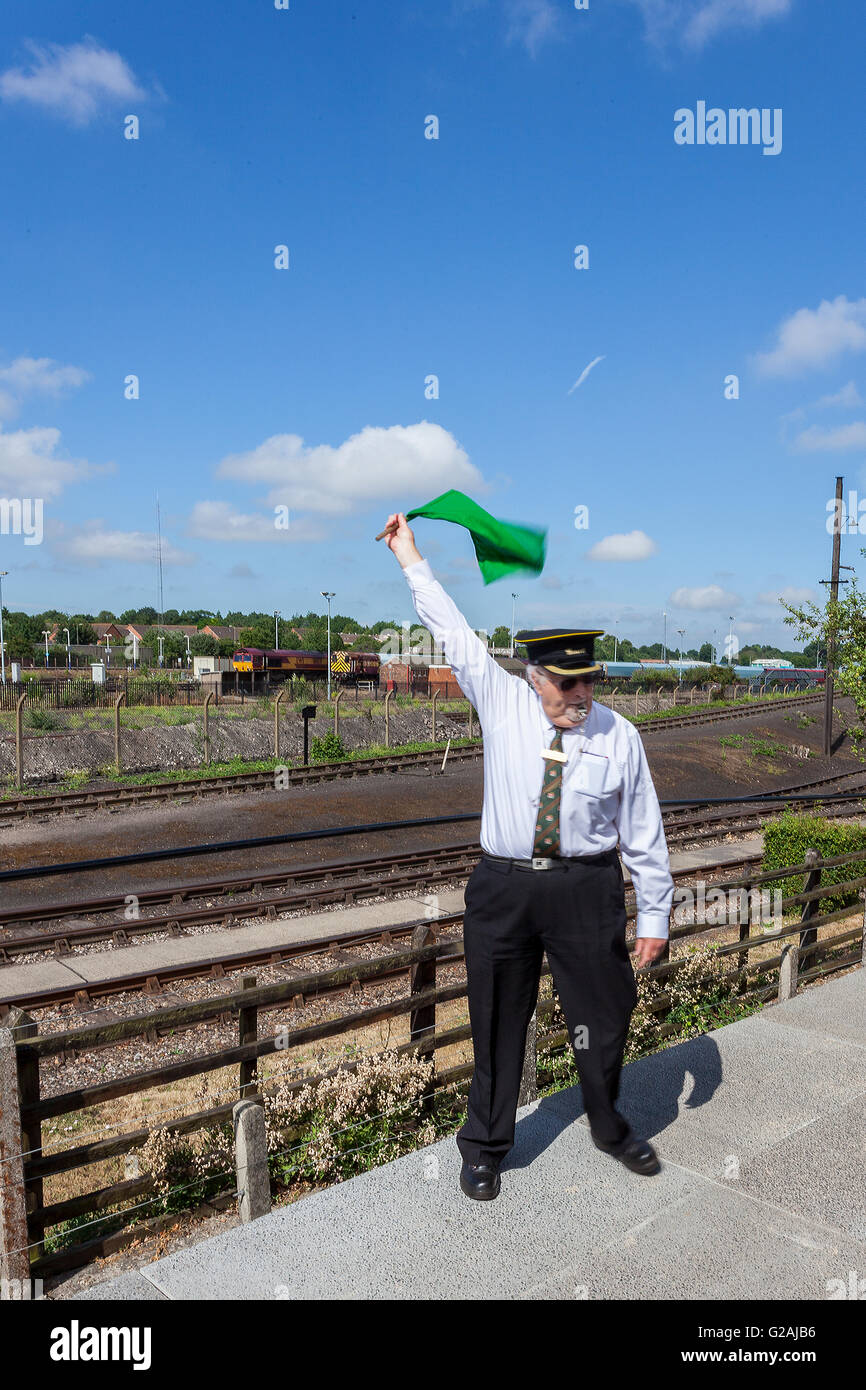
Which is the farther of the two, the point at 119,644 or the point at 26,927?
the point at 119,644

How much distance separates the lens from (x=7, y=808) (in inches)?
738

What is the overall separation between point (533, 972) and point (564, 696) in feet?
3.20

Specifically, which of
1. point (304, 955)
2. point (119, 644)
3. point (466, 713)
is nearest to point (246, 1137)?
point (304, 955)

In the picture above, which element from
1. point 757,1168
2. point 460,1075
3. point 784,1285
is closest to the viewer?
point 784,1285

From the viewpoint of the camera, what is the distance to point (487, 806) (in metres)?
3.22

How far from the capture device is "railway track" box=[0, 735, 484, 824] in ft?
62.3

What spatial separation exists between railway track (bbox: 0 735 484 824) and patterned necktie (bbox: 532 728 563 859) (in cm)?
1715

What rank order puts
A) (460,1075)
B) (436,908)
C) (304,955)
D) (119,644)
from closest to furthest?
1. (460,1075)
2. (304,955)
3. (436,908)
4. (119,644)

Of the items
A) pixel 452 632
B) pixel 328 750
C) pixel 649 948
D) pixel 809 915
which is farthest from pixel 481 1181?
pixel 328 750
